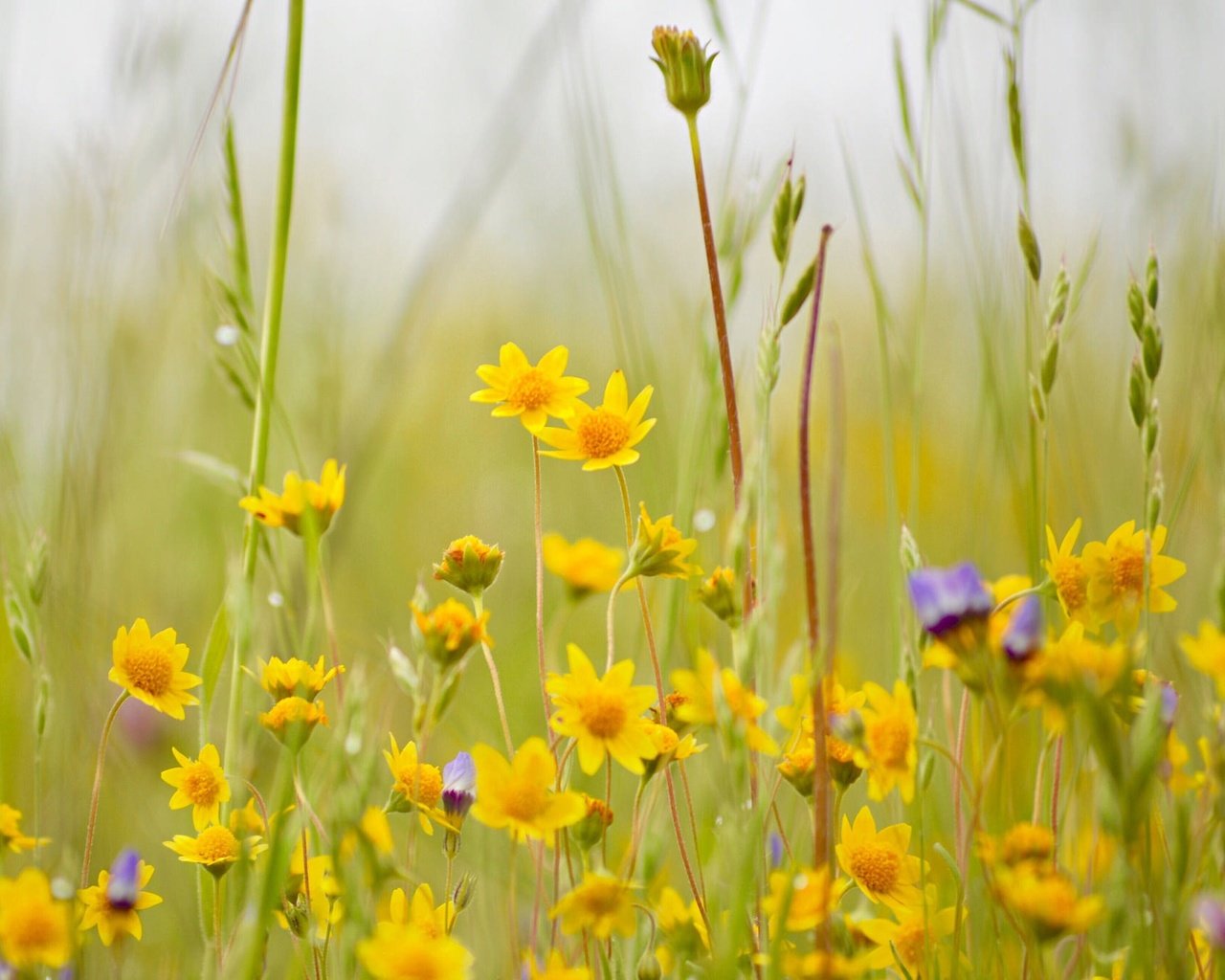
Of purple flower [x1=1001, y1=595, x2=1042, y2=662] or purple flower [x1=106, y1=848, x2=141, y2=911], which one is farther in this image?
purple flower [x1=106, y1=848, x2=141, y2=911]

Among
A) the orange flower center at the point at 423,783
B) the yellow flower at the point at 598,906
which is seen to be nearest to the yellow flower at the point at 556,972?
the yellow flower at the point at 598,906

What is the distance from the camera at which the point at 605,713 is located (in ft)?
1.85

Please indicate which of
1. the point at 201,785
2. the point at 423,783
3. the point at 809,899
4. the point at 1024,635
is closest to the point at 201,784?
the point at 201,785

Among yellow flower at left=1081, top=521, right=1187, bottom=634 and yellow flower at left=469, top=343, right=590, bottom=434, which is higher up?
yellow flower at left=469, top=343, right=590, bottom=434

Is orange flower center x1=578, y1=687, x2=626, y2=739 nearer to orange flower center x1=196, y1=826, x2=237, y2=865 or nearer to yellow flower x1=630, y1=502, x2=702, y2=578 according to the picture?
yellow flower x1=630, y1=502, x2=702, y2=578

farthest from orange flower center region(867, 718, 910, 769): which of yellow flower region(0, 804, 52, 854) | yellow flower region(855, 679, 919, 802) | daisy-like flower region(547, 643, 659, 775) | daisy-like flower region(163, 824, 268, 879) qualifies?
yellow flower region(0, 804, 52, 854)

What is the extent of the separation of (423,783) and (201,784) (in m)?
0.13

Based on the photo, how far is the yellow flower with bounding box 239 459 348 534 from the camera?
588mm

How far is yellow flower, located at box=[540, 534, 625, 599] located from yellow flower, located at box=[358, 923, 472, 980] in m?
0.18

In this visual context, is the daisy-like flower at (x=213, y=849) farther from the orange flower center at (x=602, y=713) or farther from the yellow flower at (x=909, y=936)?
the yellow flower at (x=909, y=936)

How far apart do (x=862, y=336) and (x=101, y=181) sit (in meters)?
2.50

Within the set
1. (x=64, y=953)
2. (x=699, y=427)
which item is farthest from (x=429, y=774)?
(x=699, y=427)

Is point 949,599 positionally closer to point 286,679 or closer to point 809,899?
point 809,899

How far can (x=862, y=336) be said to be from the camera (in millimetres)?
3193
